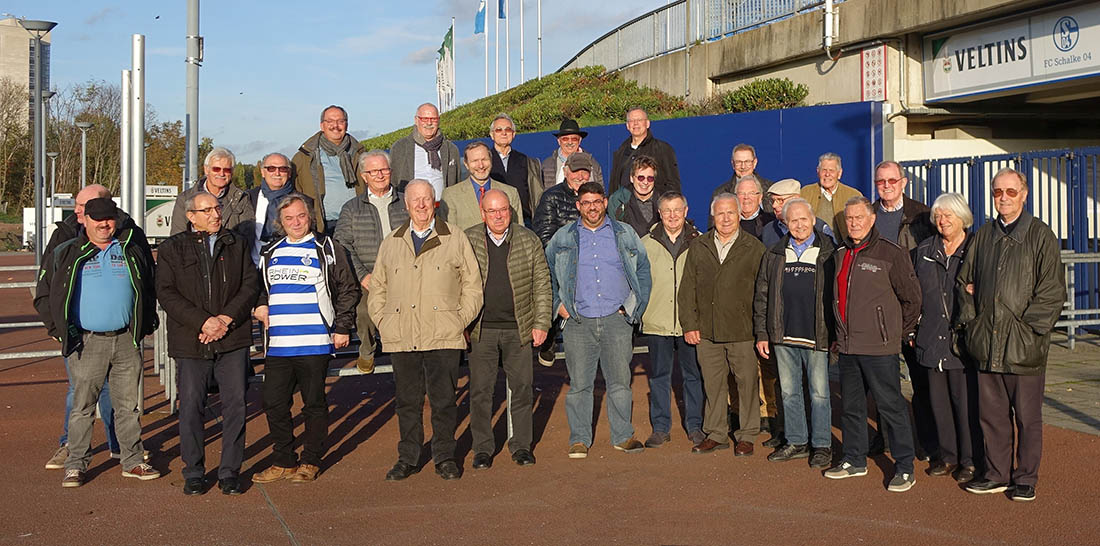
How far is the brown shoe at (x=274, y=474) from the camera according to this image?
681 centimetres

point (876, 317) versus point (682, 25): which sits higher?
point (682, 25)

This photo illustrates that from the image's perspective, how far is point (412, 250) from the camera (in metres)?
6.98

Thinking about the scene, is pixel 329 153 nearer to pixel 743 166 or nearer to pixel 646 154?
pixel 646 154

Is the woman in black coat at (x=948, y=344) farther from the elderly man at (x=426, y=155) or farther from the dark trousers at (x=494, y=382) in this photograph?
the elderly man at (x=426, y=155)

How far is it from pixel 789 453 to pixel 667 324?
1.27 m

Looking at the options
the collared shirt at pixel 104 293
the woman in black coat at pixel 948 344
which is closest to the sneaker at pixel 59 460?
the collared shirt at pixel 104 293

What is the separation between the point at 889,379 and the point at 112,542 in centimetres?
462

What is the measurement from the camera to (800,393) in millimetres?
7281

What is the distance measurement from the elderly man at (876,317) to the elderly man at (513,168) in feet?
10.8

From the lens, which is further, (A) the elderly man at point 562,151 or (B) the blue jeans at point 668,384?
(A) the elderly man at point 562,151

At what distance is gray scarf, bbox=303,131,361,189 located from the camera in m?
8.71

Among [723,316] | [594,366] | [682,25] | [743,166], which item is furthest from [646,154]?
[682,25]

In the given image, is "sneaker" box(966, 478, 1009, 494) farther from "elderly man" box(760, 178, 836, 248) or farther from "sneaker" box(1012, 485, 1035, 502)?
"elderly man" box(760, 178, 836, 248)

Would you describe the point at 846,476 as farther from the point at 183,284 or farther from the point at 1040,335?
the point at 183,284
